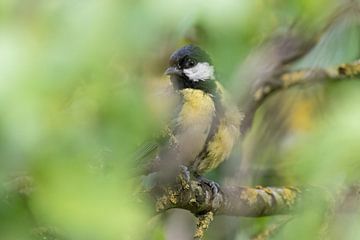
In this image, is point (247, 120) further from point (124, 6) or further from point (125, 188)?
point (125, 188)

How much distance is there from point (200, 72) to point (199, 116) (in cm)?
34

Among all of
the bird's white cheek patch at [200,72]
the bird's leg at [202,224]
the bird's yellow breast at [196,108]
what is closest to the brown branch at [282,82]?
the bird's white cheek patch at [200,72]

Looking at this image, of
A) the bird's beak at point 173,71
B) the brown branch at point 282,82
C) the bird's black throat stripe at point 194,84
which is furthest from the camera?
the brown branch at point 282,82

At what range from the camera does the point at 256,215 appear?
2469 mm

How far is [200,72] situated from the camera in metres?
2.74

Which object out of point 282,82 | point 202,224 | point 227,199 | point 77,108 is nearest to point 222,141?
point 227,199

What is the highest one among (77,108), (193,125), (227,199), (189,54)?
(189,54)

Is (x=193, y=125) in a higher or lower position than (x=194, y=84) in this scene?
lower

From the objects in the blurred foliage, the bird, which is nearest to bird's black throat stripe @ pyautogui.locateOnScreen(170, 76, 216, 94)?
the bird

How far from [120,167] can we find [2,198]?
133 millimetres

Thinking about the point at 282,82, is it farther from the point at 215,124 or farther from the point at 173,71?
the point at 215,124

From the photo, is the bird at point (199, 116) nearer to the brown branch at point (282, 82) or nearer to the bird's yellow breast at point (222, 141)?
the bird's yellow breast at point (222, 141)

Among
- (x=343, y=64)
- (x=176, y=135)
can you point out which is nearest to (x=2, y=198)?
(x=176, y=135)

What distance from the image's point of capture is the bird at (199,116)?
2.39m
